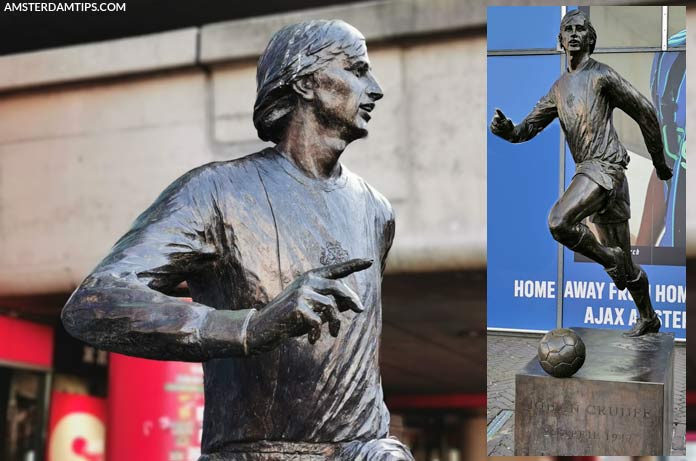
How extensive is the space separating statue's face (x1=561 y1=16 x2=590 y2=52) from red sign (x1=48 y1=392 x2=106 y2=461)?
5890 mm

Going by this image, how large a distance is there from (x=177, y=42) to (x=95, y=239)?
1459 mm

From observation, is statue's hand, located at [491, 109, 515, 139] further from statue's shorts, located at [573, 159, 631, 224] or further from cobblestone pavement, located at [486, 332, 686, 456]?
cobblestone pavement, located at [486, 332, 686, 456]

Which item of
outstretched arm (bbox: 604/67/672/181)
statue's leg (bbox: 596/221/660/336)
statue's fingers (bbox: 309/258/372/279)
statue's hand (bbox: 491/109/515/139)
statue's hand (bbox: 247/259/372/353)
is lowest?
statue's hand (bbox: 247/259/372/353)

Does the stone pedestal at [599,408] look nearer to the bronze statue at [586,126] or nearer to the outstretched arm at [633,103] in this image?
the bronze statue at [586,126]

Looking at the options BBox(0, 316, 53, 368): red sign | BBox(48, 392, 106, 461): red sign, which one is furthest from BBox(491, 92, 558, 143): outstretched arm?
BBox(48, 392, 106, 461): red sign

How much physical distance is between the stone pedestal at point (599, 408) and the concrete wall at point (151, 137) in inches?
67.7

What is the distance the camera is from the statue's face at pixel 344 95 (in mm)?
1706

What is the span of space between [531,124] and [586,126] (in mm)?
296

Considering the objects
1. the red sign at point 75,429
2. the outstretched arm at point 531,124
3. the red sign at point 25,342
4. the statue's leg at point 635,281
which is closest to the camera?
the outstretched arm at point 531,124

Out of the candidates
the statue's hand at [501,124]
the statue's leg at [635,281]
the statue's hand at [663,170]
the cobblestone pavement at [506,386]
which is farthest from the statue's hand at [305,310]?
the cobblestone pavement at [506,386]

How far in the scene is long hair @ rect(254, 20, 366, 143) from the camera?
66.9 inches

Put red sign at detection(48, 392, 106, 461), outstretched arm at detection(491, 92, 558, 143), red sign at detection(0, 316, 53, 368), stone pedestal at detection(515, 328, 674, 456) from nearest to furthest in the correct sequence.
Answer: stone pedestal at detection(515, 328, 674, 456) → outstretched arm at detection(491, 92, 558, 143) → red sign at detection(0, 316, 53, 368) → red sign at detection(48, 392, 106, 461)

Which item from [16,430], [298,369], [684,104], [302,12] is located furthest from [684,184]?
[16,430]

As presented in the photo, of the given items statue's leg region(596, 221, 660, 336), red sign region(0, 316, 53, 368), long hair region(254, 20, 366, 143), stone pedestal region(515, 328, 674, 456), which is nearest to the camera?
long hair region(254, 20, 366, 143)
